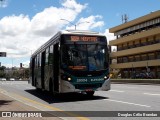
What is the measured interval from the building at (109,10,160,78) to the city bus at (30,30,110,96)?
2091 inches

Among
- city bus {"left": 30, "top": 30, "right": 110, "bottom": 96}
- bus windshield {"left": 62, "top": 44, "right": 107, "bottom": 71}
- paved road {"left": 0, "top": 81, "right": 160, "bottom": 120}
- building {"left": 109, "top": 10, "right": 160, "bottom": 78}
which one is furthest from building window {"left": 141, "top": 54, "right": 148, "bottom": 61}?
bus windshield {"left": 62, "top": 44, "right": 107, "bottom": 71}

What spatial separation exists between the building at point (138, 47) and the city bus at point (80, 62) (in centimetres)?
5312

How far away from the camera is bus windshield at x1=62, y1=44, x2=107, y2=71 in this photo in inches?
683

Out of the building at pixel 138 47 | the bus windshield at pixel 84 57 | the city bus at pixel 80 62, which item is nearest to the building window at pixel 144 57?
the building at pixel 138 47

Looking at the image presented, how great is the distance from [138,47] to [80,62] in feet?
215

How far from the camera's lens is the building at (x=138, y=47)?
246 ft

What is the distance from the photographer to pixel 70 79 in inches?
682

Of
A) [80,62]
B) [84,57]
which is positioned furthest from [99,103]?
[84,57]

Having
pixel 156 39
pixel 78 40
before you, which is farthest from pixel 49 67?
pixel 156 39

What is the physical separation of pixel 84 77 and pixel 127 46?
73292 millimetres

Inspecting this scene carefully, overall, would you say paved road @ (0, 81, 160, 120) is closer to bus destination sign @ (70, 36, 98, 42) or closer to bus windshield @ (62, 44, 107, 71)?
bus windshield @ (62, 44, 107, 71)

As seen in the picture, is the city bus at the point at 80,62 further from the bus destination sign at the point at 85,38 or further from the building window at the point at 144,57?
the building window at the point at 144,57

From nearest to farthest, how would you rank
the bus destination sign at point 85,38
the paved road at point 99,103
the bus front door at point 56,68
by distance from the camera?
the paved road at point 99,103 → the bus destination sign at point 85,38 → the bus front door at point 56,68

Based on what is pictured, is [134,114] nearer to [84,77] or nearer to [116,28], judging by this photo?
[84,77]
